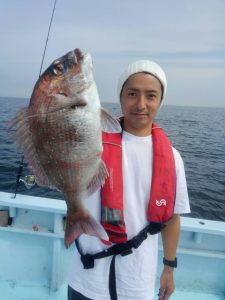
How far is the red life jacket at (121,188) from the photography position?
2.14 metres

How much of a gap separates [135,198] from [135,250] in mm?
369

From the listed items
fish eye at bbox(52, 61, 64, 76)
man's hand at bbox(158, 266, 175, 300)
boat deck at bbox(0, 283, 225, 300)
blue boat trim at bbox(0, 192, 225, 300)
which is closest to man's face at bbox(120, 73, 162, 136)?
fish eye at bbox(52, 61, 64, 76)

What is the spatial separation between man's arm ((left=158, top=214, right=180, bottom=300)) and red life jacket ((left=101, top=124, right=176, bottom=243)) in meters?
0.16

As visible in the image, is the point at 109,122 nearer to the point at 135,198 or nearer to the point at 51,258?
the point at 135,198

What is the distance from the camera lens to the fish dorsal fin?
1694 mm

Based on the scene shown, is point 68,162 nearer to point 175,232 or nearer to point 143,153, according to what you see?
point 143,153

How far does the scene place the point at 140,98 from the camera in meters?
2.15

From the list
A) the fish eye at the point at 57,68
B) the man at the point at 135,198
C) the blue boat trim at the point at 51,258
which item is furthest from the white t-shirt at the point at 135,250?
the blue boat trim at the point at 51,258

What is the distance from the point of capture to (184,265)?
398 cm

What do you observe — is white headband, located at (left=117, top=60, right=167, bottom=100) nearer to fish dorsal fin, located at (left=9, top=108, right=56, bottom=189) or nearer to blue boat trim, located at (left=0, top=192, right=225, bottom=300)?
fish dorsal fin, located at (left=9, top=108, right=56, bottom=189)

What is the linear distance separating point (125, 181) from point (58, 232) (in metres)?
1.90

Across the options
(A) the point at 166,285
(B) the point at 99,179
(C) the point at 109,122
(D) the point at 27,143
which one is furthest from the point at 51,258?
(C) the point at 109,122

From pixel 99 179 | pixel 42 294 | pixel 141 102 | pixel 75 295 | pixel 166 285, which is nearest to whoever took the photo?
pixel 99 179

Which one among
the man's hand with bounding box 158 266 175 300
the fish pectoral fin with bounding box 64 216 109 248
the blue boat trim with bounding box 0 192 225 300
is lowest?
the blue boat trim with bounding box 0 192 225 300
